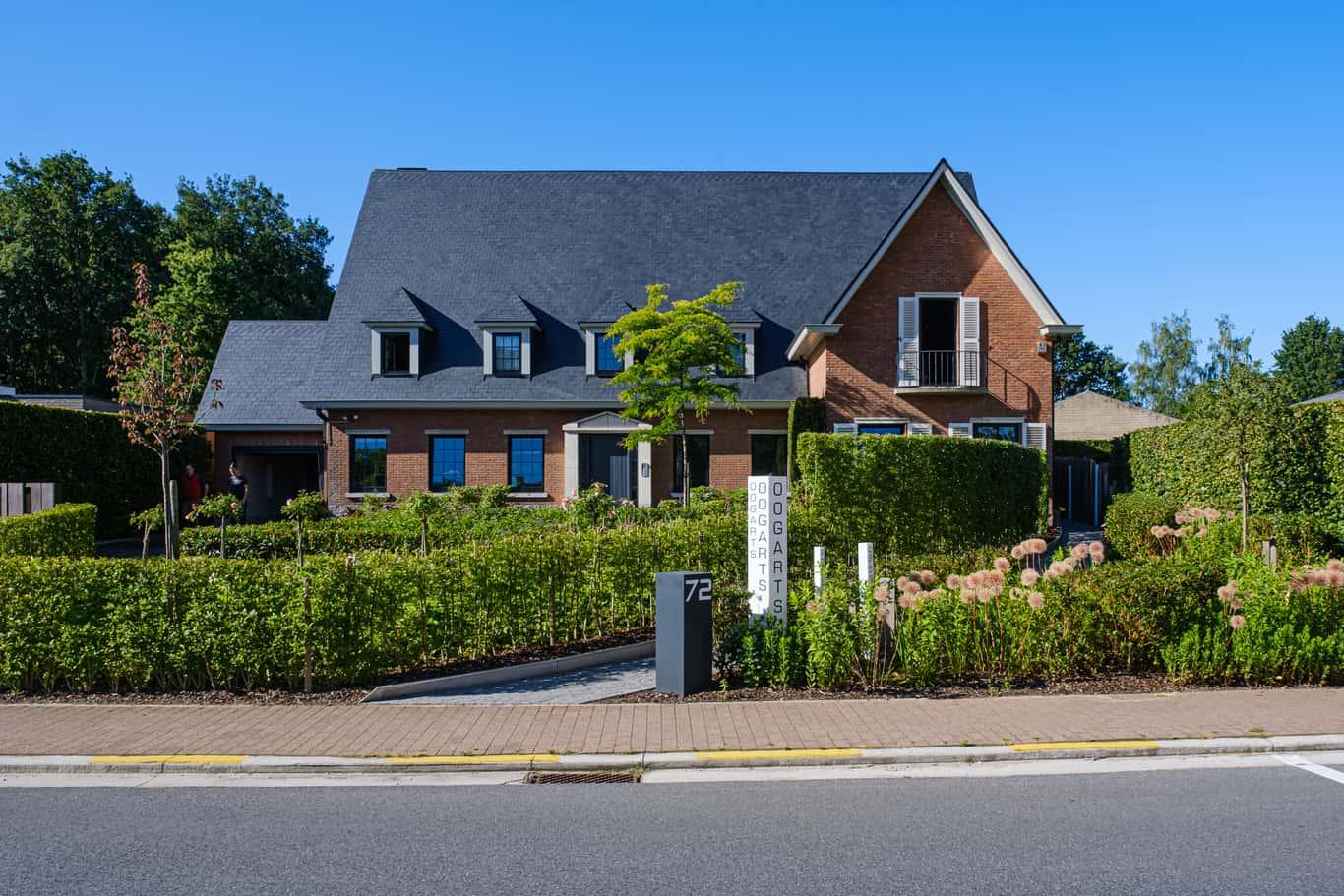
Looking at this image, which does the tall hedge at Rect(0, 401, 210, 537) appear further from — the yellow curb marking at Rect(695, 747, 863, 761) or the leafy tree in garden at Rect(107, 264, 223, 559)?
the yellow curb marking at Rect(695, 747, 863, 761)

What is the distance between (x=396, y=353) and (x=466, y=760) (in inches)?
868

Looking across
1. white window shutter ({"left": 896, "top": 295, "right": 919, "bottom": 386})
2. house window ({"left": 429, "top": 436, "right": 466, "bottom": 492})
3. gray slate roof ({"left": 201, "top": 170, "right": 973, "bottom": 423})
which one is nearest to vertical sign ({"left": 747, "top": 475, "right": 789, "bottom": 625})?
white window shutter ({"left": 896, "top": 295, "right": 919, "bottom": 386})

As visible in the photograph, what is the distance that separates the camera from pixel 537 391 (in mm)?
26891

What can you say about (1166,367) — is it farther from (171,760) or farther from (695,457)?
(171,760)

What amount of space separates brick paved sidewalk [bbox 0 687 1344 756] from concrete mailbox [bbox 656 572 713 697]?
0.44 metres

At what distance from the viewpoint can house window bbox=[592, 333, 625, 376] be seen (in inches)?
1082

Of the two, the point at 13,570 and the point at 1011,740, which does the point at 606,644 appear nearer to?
the point at 1011,740

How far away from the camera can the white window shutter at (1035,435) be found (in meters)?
24.8

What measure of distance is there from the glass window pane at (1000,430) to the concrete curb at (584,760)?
60.5 ft

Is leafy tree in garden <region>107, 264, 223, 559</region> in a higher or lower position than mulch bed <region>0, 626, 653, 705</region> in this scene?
higher

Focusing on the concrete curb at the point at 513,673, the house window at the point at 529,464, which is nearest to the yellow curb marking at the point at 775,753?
the concrete curb at the point at 513,673

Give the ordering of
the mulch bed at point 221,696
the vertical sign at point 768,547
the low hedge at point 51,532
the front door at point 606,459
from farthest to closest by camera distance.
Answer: the front door at point 606,459 → the low hedge at point 51,532 → the vertical sign at point 768,547 → the mulch bed at point 221,696

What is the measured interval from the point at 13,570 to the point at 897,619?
8855 millimetres

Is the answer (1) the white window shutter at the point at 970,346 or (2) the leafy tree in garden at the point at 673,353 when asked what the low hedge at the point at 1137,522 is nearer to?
(1) the white window shutter at the point at 970,346
